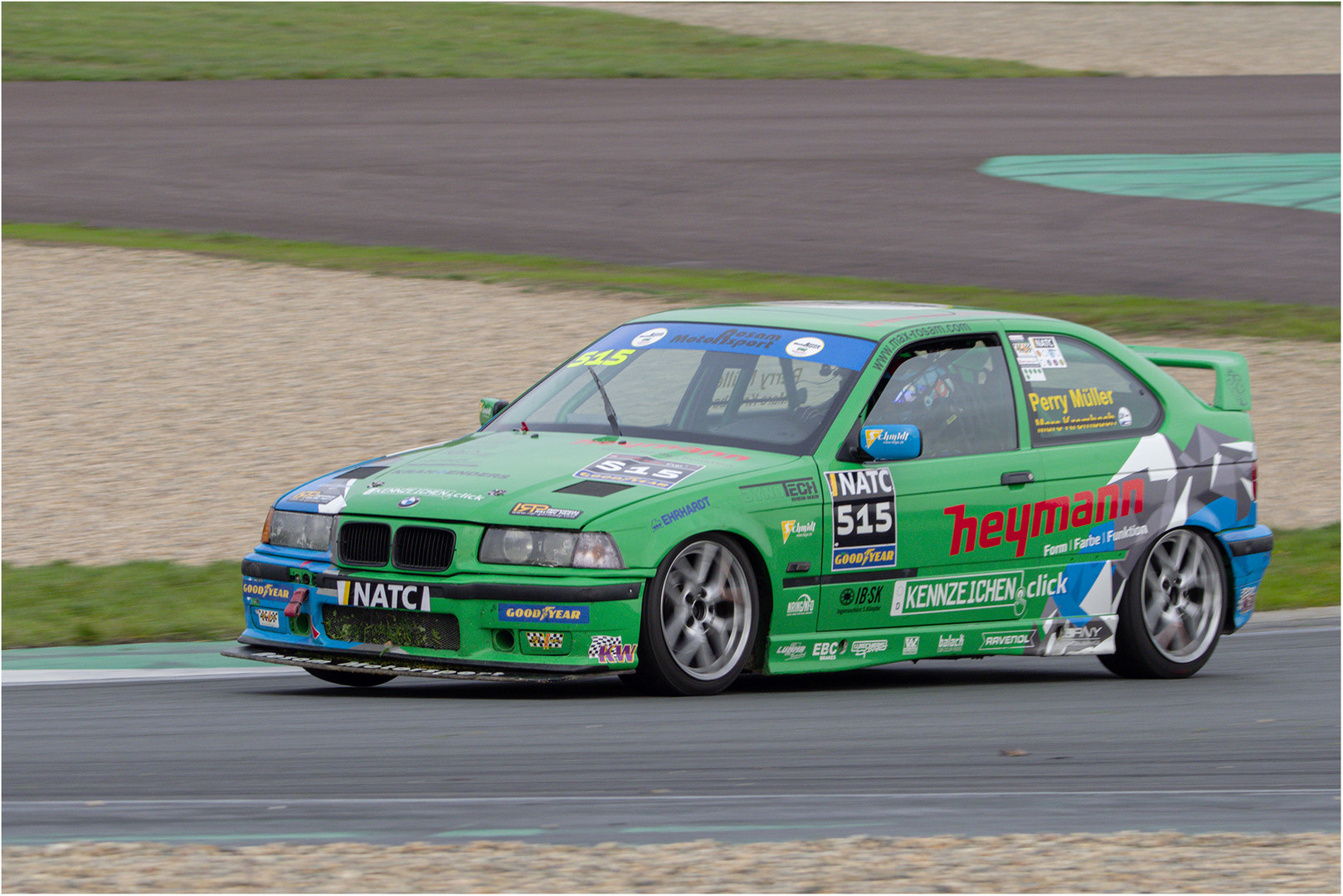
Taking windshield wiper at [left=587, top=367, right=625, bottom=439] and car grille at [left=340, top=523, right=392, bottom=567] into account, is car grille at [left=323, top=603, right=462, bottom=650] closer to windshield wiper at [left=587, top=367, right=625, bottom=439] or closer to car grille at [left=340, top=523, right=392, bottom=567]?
car grille at [left=340, top=523, right=392, bottom=567]

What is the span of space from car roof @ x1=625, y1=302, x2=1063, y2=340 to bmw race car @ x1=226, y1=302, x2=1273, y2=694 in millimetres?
19

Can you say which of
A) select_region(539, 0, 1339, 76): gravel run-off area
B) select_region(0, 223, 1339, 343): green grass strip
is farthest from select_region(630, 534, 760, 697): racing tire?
select_region(539, 0, 1339, 76): gravel run-off area

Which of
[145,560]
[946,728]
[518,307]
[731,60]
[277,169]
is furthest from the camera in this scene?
[731,60]

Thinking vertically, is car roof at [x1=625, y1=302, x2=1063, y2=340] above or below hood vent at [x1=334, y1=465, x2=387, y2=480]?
above

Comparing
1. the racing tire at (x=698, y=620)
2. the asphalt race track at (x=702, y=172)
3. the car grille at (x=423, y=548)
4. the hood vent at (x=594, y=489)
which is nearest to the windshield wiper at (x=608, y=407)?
the hood vent at (x=594, y=489)

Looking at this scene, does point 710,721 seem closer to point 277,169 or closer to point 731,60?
point 277,169

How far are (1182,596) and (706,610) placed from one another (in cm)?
262

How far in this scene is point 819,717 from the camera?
736 centimetres

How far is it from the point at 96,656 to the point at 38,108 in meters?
22.9

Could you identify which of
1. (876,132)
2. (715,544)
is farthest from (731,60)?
(715,544)

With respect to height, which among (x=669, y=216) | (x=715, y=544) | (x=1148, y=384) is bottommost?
(x=715, y=544)

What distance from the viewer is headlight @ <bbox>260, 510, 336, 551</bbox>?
7.70m

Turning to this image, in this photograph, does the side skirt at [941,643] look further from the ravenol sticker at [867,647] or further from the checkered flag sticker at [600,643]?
the checkered flag sticker at [600,643]

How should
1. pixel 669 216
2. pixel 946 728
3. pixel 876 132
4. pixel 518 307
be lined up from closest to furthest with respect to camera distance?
1. pixel 946 728
2. pixel 518 307
3. pixel 669 216
4. pixel 876 132
